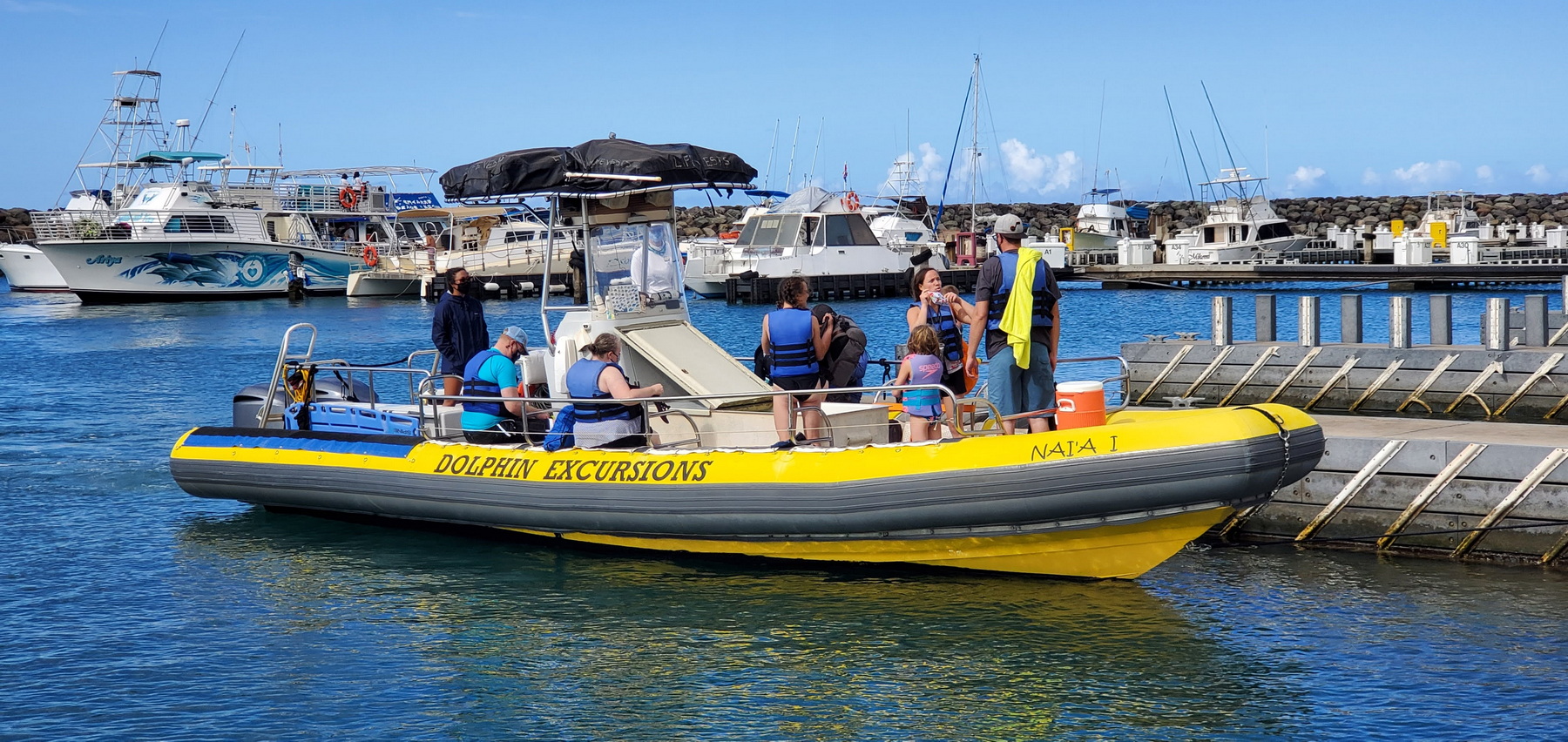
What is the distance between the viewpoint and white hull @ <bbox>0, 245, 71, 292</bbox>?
6431 cm

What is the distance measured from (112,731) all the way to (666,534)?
3.75 m

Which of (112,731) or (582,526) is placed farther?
(582,526)

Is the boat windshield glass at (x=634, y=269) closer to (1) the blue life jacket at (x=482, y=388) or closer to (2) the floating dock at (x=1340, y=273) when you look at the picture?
(1) the blue life jacket at (x=482, y=388)

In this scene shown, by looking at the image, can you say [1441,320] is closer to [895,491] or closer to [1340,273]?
[895,491]

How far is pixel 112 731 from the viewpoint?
7.02m

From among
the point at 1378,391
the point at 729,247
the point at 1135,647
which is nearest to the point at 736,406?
the point at 1135,647

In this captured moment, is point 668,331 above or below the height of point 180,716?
above

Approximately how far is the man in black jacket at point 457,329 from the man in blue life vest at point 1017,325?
4.38 meters

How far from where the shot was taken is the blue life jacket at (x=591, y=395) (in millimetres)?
9711

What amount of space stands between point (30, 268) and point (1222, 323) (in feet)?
209

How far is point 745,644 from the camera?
8.20 metres

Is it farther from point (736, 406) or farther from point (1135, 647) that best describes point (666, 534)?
point (1135, 647)

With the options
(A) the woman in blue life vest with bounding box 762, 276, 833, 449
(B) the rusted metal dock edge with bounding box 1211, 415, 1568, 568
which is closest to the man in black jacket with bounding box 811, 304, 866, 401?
(A) the woman in blue life vest with bounding box 762, 276, 833, 449

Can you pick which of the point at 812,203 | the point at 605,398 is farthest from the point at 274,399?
the point at 812,203
